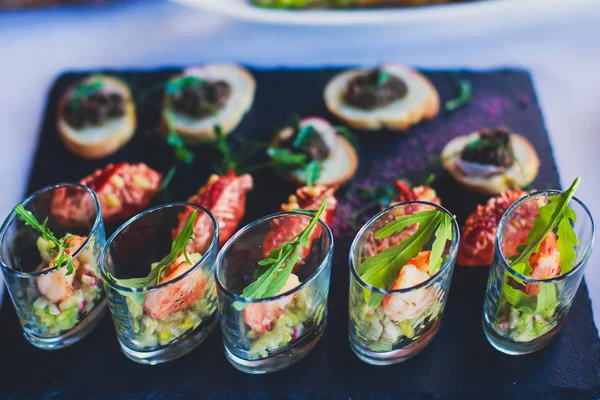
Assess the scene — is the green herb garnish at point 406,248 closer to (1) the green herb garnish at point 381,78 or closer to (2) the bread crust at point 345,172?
(2) the bread crust at point 345,172

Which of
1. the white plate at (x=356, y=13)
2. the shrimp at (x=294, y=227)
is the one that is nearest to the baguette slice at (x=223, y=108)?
the white plate at (x=356, y=13)

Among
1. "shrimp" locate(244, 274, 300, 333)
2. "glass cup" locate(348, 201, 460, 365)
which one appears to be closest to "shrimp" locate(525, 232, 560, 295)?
"glass cup" locate(348, 201, 460, 365)

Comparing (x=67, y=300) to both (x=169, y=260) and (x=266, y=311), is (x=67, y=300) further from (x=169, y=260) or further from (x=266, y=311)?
(x=266, y=311)

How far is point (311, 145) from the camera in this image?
123 inches

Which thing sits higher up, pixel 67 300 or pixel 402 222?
pixel 402 222

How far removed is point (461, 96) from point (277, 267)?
5.38 feet

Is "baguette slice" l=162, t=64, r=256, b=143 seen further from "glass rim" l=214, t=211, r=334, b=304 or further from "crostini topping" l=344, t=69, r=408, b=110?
"glass rim" l=214, t=211, r=334, b=304

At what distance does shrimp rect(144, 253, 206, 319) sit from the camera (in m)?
2.32

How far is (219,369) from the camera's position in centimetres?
250

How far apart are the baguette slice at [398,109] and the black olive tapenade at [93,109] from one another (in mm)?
996

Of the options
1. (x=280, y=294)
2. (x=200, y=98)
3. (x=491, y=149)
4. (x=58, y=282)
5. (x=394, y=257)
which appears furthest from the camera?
(x=200, y=98)

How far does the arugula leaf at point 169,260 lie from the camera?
2387mm

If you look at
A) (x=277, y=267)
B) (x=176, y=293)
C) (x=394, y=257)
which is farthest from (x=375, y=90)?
(x=176, y=293)

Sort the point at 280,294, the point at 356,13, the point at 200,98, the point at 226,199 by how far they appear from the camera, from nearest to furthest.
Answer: the point at 280,294 < the point at 226,199 < the point at 200,98 < the point at 356,13
